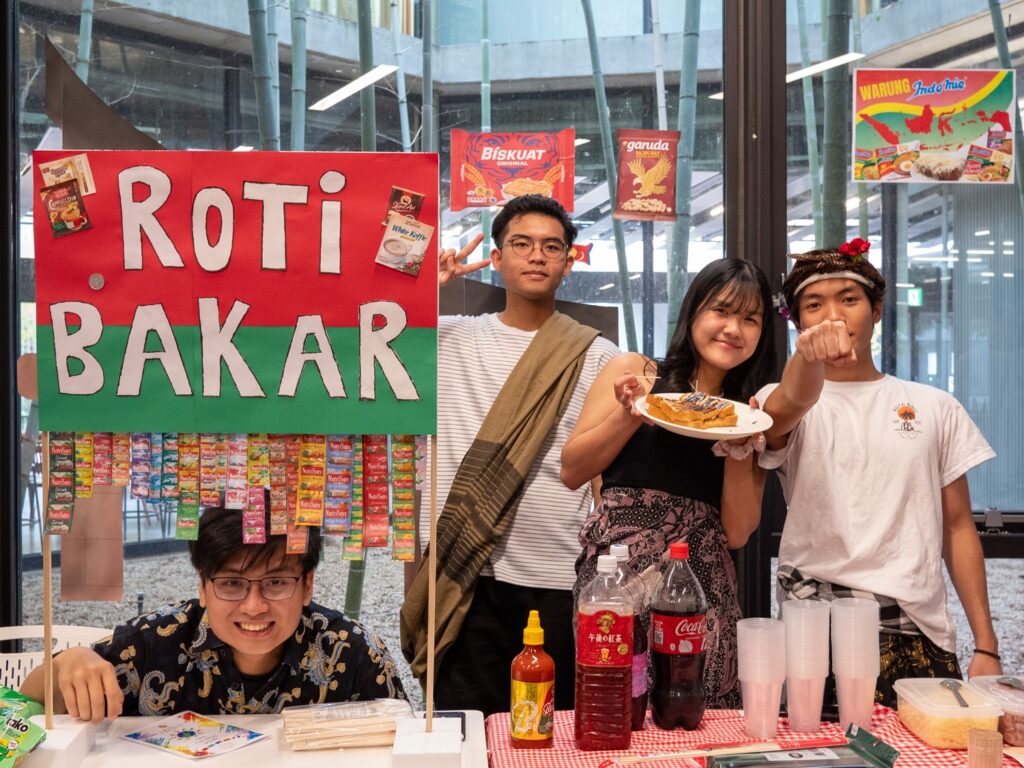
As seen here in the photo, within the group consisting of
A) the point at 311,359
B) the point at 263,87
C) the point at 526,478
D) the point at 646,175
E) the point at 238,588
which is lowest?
the point at 238,588

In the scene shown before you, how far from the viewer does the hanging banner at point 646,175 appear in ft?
8.98

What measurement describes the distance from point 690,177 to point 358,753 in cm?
187

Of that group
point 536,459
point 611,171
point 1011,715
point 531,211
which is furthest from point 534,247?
point 1011,715

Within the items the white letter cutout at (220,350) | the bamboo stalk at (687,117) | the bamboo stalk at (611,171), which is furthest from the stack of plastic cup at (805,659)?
the bamboo stalk at (687,117)

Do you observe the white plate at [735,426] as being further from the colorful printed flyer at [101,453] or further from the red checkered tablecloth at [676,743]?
the colorful printed flyer at [101,453]

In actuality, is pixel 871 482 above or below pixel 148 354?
below

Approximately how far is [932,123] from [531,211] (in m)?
1.20

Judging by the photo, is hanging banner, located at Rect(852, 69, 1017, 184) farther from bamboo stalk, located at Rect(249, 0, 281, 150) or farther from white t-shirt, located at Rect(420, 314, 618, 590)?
bamboo stalk, located at Rect(249, 0, 281, 150)

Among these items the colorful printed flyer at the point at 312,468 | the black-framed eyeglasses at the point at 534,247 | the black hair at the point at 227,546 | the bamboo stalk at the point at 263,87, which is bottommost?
the black hair at the point at 227,546

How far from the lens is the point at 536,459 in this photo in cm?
223

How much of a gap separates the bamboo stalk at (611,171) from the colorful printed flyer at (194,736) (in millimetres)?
1608

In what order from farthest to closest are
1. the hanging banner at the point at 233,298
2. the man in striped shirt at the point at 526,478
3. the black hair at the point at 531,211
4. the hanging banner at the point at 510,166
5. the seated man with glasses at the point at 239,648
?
the hanging banner at the point at 510,166
the black hair at the point at 531,211
the man in striped shirt at the point at 526,478
the seated man with glasses at the point at 239,648
the hanging banner at the point at 233,298

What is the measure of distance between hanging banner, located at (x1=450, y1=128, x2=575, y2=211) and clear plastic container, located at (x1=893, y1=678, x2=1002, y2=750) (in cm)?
167

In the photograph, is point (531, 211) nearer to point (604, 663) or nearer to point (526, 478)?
point (526, 478)
